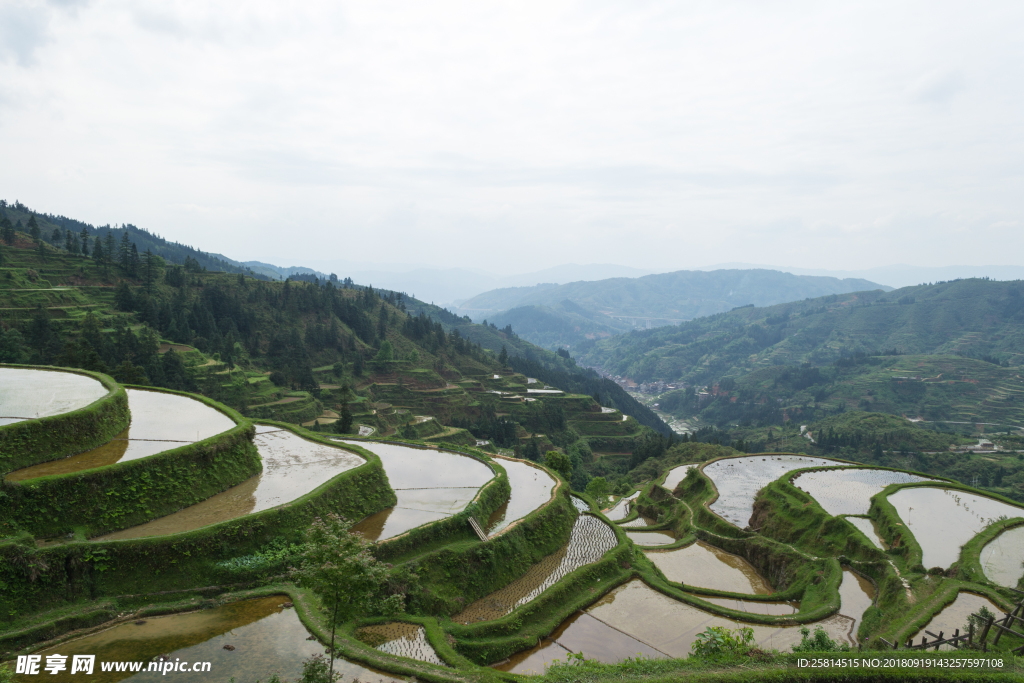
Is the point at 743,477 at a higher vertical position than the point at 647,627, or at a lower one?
lower

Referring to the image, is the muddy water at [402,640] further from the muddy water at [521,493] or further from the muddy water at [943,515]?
the muddy water at [943,515]

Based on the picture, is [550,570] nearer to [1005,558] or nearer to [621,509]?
[1005,558]

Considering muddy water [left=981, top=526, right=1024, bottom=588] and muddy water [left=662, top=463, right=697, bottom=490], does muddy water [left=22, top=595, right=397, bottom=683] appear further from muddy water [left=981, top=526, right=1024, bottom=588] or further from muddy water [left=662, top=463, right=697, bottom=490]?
muddy water [left=662, top=463, right=697, bottom=490]

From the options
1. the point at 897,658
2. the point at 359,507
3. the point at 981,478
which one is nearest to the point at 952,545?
the point at 897,658

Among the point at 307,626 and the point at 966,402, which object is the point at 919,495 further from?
the point at 966,402

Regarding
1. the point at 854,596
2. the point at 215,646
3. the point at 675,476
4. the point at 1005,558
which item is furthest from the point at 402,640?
the point at 675,476

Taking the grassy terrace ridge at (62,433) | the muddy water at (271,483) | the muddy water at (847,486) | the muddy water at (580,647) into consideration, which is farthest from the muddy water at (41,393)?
the muddy water at (847,486)

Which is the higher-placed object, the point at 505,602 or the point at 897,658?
the point at 897,658
